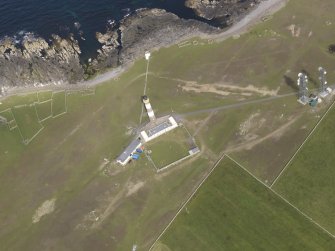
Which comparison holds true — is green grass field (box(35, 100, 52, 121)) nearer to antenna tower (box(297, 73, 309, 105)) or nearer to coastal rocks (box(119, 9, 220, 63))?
coastal rocks (box(119, 9, 220, 63))

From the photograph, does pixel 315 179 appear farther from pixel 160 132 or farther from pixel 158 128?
pixel 158 128

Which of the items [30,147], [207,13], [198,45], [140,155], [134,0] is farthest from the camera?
[134,0]

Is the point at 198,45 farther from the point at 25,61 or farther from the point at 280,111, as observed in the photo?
the point at 25,61

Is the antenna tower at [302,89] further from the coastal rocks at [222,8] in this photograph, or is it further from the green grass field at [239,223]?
the coastal rocks at [222,8]

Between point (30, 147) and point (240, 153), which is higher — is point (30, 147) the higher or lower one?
the higher one

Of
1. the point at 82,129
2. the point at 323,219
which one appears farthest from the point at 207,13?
the point at 323,219

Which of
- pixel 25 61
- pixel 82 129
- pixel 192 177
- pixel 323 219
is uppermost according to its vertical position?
pixel 25 61

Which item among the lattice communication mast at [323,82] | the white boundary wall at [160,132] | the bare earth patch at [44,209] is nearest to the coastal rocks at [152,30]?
the white boundary wall at [160,132]
